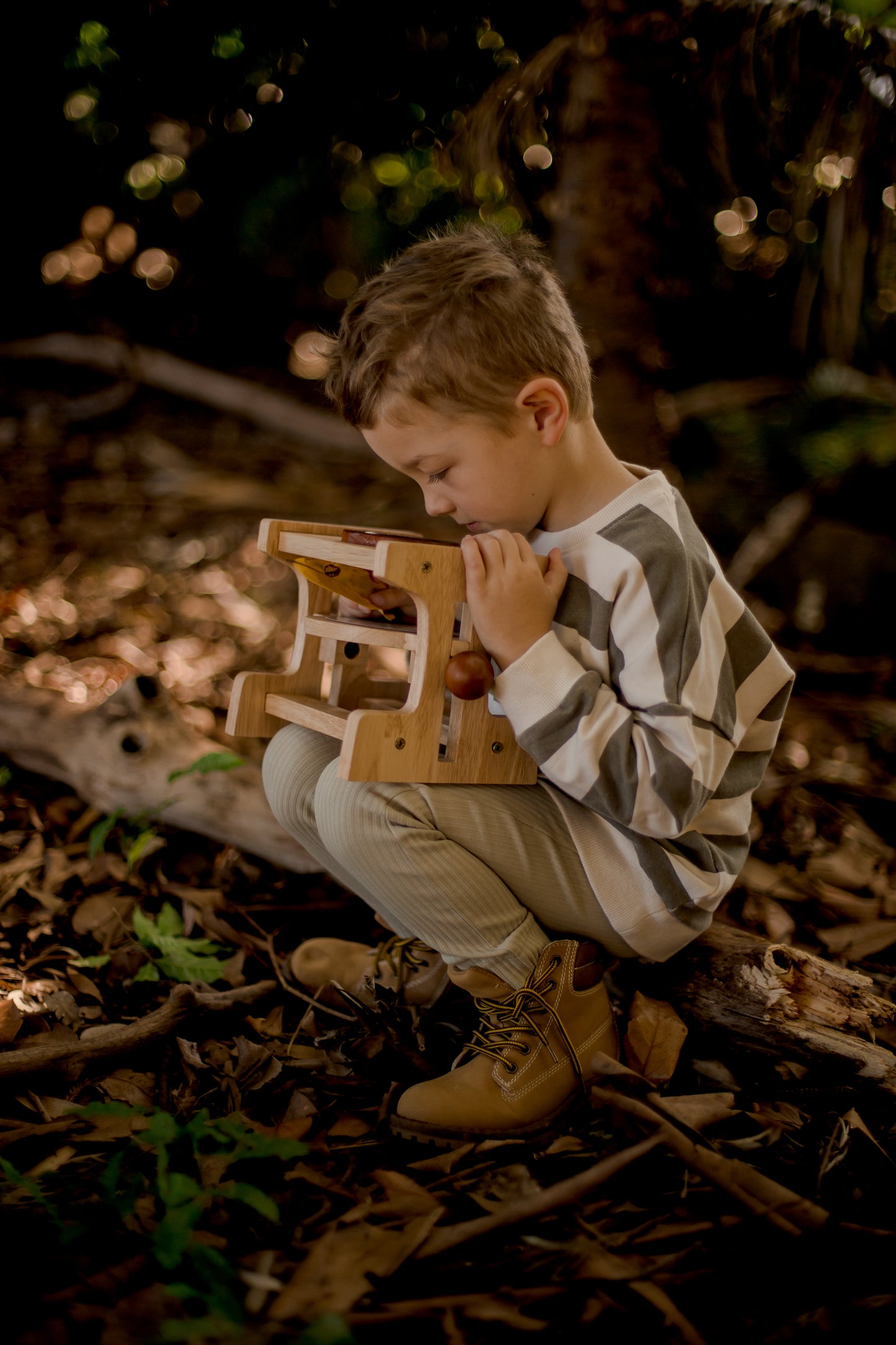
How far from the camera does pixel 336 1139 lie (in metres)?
1.55

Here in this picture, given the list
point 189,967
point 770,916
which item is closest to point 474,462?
point 189,967

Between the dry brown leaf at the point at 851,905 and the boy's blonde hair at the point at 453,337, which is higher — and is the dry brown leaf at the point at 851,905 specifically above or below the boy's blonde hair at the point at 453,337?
below

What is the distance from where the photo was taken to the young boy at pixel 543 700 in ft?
4.86

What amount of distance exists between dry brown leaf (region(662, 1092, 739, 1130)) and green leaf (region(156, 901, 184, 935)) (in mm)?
1107

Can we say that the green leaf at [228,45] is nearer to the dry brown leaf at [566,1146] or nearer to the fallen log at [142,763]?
the fallen log at [142,763]

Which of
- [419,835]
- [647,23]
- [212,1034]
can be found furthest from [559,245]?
[212,1034]

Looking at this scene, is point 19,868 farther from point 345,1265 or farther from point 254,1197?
point 345,1265

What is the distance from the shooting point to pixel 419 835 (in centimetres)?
158

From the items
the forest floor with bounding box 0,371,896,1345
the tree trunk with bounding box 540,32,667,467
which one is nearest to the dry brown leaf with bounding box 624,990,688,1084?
the forest floor with bounding box 0,371,896,1345

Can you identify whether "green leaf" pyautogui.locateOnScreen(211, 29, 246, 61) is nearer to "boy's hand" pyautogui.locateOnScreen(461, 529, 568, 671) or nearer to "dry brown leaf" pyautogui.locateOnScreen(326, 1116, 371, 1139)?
"boy's hand" pyautogui.locateOnScreen(461, 529, 568, 671)

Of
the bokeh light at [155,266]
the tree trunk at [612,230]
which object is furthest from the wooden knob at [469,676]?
the bokeh light at [155,266]

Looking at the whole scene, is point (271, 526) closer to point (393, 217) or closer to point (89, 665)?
point (89, 665)

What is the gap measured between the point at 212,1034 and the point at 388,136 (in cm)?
372

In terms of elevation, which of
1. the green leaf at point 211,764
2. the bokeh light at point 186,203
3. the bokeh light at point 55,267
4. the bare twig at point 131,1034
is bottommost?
the bare twig at point 131,1034
